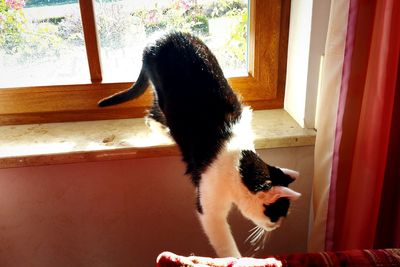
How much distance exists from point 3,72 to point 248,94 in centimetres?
73

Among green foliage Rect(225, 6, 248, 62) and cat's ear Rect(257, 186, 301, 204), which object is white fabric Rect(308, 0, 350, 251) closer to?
cat's ear Rect(257, 186, 301, 204)

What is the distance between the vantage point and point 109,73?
3.71 ft

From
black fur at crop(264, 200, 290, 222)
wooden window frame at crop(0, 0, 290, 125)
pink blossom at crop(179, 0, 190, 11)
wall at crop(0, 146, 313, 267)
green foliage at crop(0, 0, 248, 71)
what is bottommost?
wall at crop(0, 146, 313, 267)

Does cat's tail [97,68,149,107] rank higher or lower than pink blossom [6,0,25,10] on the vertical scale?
lower

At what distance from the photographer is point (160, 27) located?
1096 mm

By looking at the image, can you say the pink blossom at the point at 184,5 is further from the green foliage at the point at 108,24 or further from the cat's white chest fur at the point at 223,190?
the cat's white chest fur at the point at 223,190

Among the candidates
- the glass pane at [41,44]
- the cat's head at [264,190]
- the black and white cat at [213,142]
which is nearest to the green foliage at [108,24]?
the glass pane at [41,44]

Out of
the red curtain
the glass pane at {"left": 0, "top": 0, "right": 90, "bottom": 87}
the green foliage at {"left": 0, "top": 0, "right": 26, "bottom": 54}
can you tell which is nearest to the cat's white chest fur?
the red curtain

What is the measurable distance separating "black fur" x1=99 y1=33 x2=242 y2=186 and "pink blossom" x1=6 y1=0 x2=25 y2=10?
1.28 feet

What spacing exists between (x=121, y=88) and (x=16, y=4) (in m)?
0.36

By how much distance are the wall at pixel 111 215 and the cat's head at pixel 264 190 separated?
22 cm

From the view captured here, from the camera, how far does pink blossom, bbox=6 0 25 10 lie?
3.35 feet

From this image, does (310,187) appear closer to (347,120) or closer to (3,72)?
(347,120)

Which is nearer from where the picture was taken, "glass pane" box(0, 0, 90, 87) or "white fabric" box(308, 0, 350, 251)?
"white fabric" box(308, 0, 350, 251)
